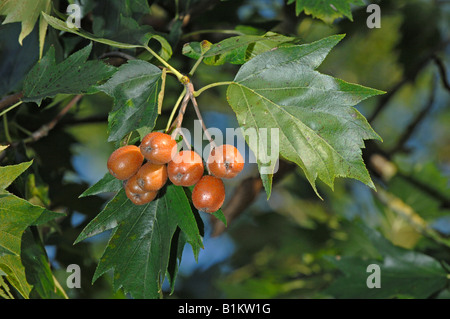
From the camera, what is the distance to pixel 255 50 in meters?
0.76

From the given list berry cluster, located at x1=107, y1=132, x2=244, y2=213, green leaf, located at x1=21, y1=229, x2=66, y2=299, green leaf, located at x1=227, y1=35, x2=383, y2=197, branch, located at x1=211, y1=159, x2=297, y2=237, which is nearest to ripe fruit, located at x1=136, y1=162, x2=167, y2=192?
berry cluster, located at x1=107, y1=132, x2=244, y2=213

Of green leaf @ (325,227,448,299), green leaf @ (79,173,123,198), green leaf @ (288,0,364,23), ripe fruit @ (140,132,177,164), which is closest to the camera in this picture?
ripe fruit @ (140,132,177,164)

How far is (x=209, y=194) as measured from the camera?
672 millimetres

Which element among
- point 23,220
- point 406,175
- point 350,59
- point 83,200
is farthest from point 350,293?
point 350,59

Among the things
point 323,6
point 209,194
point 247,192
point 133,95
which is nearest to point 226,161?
point 209,194

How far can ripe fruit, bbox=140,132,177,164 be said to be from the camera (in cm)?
65

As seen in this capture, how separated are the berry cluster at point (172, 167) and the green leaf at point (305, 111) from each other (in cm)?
5

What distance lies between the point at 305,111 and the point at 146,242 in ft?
1.04

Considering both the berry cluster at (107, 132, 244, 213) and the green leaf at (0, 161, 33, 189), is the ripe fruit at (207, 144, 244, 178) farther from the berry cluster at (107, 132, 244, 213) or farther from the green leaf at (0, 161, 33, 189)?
the green leaf at (0, 161, 33, 189)

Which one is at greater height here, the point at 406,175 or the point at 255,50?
the point at 255,50

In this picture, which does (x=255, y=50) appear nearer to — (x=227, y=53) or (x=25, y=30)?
(x=227, y=53)

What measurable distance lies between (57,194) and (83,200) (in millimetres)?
80

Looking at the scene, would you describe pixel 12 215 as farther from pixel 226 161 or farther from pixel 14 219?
pixel 226 161
